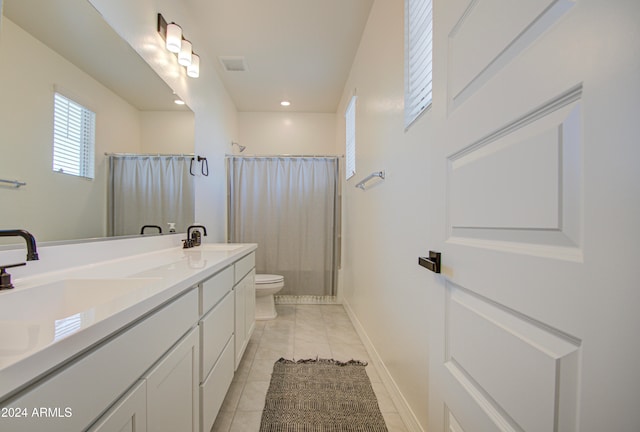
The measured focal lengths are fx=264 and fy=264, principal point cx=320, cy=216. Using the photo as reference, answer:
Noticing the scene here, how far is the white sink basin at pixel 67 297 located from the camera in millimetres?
672

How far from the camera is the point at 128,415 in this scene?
603 millimetres

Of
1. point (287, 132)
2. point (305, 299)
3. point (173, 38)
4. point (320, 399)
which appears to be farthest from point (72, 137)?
point (287, 132)

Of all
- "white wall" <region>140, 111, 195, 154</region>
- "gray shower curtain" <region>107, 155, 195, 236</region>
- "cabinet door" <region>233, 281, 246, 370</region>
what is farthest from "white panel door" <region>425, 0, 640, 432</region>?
"white wall" <region>140, 111, 195, 154</region>

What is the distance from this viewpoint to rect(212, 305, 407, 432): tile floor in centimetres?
138

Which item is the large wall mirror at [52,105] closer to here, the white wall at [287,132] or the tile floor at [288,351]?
the tile floor at [288,351]

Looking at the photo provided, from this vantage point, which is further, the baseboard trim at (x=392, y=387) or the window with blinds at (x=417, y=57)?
the baseboard trim at (x=392, y=387)

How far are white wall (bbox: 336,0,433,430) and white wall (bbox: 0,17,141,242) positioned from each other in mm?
1389

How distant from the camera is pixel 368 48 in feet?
6.81

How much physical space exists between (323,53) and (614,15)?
102 inches

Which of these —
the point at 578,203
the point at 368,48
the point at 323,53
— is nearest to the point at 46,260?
the point at 578,203

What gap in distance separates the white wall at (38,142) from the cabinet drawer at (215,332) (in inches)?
24.8

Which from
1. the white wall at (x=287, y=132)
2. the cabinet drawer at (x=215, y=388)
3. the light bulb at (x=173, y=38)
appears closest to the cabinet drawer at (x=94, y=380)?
the cabinet drawer at (x=215, y=388)

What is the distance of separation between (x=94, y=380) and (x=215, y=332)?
2.37 feet

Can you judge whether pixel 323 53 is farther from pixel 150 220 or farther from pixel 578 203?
pixel 578 203
